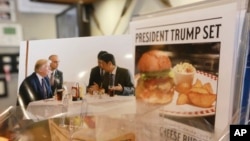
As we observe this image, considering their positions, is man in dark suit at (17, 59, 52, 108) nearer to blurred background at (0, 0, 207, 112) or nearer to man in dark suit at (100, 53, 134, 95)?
man in dark suit at (100, 53, 134, 95)

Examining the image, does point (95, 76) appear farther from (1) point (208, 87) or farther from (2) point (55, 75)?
(1) point (208, 87)

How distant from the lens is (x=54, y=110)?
1.61ft

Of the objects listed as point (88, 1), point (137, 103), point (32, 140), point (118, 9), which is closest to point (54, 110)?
point (32, 140)

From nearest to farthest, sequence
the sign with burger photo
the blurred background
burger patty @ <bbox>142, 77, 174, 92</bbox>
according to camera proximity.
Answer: the sign with burger photo < burger patty @ <bbox>142, 77, 174, 92</bbox> < the blurred background

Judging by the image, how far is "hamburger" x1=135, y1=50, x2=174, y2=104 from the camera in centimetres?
46

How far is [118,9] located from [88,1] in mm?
313

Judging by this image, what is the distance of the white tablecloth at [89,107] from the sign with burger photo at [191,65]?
0.10ft

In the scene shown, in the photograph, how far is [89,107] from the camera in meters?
0.49

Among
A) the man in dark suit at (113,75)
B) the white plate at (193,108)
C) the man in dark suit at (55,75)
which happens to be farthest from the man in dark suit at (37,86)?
the white plate at (193,108)

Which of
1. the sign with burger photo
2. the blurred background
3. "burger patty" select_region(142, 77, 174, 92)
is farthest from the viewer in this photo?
the blurred background

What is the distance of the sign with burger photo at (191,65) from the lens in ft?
1.16

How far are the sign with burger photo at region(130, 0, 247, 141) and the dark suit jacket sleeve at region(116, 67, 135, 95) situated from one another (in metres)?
0.02

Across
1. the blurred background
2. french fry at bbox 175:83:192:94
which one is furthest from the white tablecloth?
the blurred background

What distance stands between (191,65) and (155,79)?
10cm
